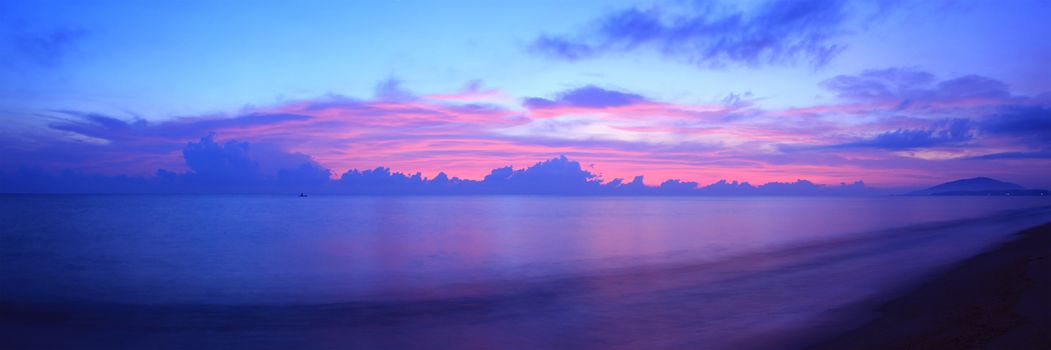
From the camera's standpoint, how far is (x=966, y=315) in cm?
1159

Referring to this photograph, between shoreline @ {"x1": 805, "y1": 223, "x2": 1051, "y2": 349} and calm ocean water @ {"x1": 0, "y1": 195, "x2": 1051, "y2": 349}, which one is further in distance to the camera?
calm ocean water @ {"x1": 0, "y1": 195, "x2": 1051, "y2": 349}

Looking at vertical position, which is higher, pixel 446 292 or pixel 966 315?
pixel 966 315

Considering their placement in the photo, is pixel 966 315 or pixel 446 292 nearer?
pixel 966 315

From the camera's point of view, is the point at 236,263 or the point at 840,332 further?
the point at 236,263

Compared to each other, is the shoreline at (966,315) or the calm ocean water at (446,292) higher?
the shoreline at (966,315)

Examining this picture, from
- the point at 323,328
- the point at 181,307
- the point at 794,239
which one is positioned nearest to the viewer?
the point at 323,328

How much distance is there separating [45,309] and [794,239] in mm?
39503

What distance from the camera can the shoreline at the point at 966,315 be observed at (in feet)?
30.9

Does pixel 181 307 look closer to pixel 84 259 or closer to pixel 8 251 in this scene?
pixel 84 259

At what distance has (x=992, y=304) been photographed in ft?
41.0

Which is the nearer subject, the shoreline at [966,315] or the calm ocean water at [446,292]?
the shoreline at [966,315]

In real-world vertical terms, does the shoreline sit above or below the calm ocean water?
above

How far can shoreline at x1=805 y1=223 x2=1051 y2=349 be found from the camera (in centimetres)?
943

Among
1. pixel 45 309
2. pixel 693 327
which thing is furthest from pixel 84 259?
pixel 693 327
